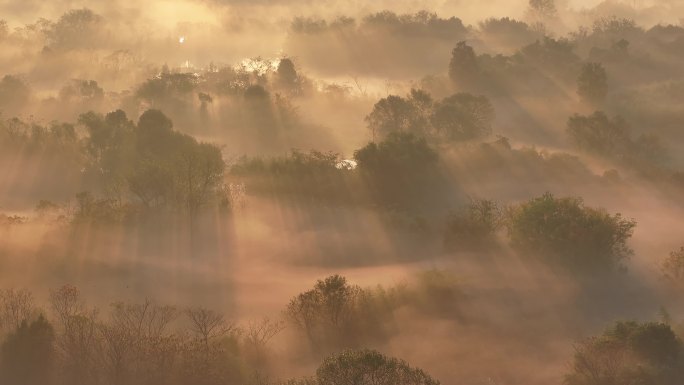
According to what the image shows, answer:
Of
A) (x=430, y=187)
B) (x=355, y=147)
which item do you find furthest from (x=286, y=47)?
(x=430, y=187)

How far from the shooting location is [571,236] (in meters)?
48.8

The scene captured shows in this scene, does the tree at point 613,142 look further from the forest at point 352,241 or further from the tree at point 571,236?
the tree at point 571,236

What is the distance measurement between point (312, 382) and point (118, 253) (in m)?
28.7

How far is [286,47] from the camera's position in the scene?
192 meters

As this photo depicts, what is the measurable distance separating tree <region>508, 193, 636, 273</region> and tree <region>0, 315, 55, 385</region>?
1370 inches

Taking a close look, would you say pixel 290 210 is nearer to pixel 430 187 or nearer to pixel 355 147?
pixel 430 187

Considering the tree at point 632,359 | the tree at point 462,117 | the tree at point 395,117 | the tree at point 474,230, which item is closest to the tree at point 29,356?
the tree at point 632,359

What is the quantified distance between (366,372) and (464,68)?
3966 inches

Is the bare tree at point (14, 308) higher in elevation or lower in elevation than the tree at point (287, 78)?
lower

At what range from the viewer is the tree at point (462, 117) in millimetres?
93938

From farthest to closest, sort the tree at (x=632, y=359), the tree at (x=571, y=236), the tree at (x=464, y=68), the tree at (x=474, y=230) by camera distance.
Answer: the tree at (x=464, y=68)
the tree at (x=474, y=230)
the tree at (x=571, y=236)
the tree at (x=632, y=359)

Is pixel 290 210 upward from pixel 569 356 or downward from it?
upward

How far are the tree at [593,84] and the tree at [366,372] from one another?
8929 centimetres

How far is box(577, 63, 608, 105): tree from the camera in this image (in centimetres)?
10531
